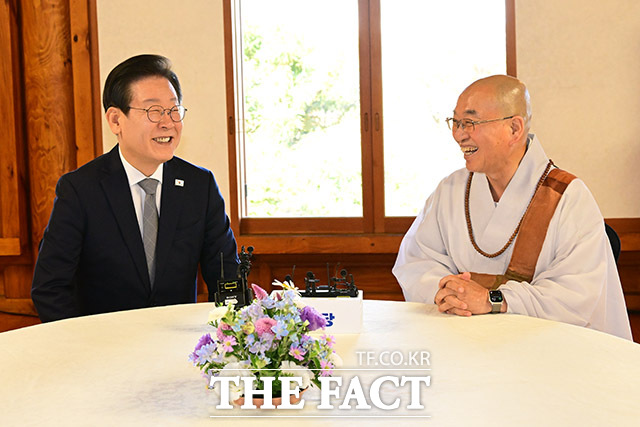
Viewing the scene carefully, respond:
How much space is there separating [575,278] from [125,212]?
1.39 meters

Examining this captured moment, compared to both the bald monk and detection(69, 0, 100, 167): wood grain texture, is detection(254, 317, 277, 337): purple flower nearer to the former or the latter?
the bald monk

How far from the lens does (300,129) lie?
461 centimetres

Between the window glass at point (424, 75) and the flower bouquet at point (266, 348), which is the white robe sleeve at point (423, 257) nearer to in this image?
the flower bouquet at point (266, 348)

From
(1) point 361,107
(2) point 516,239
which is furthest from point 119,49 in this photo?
(2) point 516,239

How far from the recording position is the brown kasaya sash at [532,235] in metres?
2.18

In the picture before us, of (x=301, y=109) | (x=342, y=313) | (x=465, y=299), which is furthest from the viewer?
(x=301, y=109)

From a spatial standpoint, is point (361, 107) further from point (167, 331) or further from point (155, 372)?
point (155, 372)

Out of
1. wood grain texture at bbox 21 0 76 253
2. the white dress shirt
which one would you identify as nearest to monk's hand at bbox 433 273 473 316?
the white dress shirt

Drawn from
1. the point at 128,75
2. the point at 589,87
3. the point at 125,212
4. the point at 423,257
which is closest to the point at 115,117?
the point at 128,75

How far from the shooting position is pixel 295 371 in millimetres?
1141

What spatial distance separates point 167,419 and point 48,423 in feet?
0.61

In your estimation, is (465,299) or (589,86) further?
(589,86)

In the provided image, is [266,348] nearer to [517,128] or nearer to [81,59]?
[517,128]

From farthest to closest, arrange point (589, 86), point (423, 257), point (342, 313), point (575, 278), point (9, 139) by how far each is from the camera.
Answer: point (9, 139) → point (589, 86) → point (423, 257) → point (575, 278) → point (342, 313)
